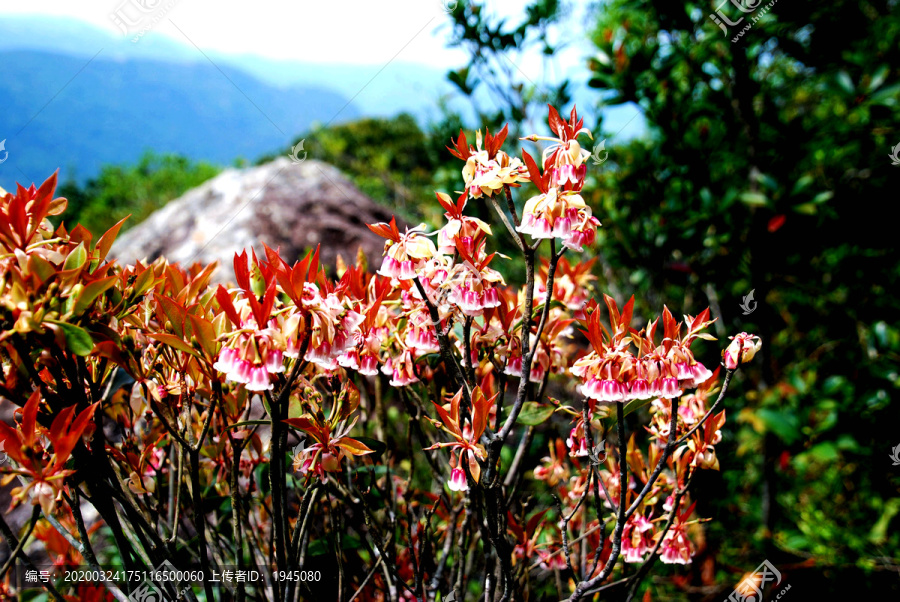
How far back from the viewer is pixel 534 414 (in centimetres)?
83

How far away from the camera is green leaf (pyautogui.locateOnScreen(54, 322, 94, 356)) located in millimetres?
555

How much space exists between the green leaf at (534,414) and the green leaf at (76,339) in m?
0.59

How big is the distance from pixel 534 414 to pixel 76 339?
2.07 feet

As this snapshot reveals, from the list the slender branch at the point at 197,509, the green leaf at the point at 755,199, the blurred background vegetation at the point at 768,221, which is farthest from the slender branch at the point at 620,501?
the green leaf at the point at 755,199

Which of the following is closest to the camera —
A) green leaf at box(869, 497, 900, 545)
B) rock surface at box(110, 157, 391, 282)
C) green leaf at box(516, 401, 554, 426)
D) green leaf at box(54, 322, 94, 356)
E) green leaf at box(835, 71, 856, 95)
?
green leaf at box(54, 322, 94, 356)

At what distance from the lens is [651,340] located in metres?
0.72

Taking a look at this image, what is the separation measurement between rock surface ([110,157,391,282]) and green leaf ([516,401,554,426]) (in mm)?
1552

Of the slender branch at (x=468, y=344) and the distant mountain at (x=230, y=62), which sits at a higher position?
the distant mountain at (x=230, y=62)

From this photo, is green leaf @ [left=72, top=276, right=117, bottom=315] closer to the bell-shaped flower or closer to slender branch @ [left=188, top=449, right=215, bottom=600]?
slender branch @ [left=188, top=449, right=215, bottom=600]

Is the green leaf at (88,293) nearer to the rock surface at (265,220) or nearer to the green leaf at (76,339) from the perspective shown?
the green leaf at (76,339)

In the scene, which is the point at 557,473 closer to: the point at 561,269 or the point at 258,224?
the point at 561,269

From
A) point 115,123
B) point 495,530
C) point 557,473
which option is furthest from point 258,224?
point 115,123

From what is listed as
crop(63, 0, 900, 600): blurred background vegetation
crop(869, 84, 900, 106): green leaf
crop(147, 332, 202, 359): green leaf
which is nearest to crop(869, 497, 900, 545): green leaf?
crop(63, 0, 900, 600): blurred background vegetation

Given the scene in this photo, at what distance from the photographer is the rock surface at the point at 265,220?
7.93 ft
